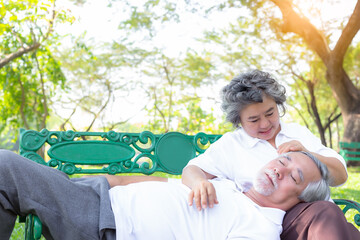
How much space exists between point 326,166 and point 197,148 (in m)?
1.32

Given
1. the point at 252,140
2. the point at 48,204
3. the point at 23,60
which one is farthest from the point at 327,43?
the point at 48,204

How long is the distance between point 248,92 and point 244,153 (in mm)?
399

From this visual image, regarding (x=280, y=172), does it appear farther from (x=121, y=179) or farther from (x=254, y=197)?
(x=121, y=179)

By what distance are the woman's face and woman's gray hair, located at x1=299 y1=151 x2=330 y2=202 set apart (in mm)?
373

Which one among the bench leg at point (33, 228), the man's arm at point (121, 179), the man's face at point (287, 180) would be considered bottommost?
the bench leg at point (33, 228)

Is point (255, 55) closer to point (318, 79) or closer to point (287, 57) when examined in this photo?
point (287, 57)

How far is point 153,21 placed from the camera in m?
14.3

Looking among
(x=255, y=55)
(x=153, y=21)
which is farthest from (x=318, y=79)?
(x=153, y=21)

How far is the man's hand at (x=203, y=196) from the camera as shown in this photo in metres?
2.01

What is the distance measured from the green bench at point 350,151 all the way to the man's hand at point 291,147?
11.2 meters

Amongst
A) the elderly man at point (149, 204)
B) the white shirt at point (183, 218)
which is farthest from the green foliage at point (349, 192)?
the white shirt at point (183, 218)

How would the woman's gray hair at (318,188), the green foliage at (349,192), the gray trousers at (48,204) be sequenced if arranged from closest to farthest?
1. the gray trousers at (48,204)
2. the woman's gray hair at (318,188)
3. the green foliage at (349,192)

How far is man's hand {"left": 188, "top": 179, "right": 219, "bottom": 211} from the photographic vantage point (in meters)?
2.01

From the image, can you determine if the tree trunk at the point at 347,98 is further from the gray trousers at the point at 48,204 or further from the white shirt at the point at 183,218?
the gray trousers at the point at 48,204
